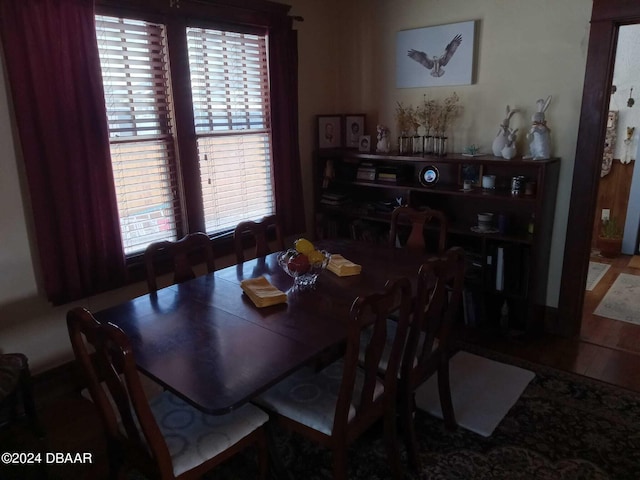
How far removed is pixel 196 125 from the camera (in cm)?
308

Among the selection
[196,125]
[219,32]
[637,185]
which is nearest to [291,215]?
[196,125]

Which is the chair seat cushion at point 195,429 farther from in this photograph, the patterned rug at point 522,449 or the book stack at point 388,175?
the book stack at point 388,175

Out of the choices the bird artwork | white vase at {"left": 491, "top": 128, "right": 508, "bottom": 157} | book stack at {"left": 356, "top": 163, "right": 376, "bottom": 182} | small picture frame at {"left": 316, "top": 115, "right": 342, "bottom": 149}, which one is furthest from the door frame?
small picture frame at {"left": 316, "top": 115, "right": 342, "bottom": 149}

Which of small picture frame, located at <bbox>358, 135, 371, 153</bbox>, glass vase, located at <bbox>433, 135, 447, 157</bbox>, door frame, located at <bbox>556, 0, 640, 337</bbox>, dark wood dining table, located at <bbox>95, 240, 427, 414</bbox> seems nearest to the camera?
dark wood dining table, located at <bbox>95, 240, 427, 414</bbox>

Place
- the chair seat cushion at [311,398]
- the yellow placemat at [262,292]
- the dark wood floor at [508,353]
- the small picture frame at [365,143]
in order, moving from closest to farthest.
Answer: the chair seat cushion at [311,398]
the yellow placemat at [262,292]
the dark wood floor at [508,353]
the small picture frame at [365,143]

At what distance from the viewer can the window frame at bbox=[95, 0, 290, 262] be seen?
2.74 m

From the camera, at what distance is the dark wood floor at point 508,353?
6.84 feet

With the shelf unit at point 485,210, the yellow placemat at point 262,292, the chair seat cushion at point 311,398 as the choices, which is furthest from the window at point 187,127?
the chair seat cushion at point 311,398

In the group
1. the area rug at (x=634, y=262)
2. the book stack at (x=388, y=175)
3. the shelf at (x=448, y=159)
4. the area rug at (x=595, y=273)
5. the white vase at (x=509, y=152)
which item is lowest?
the area rug at (x=595, y=273)

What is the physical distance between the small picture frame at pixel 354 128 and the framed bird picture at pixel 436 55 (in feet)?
1.43

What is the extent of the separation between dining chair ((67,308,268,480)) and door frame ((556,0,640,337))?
2.30 meters

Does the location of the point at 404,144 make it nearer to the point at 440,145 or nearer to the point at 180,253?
the point at 440,145

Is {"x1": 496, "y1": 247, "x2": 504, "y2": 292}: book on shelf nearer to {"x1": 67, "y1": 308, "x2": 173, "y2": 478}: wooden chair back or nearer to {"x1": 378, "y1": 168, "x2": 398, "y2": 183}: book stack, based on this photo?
{"x1": 378, "y1": 168, "x2": 398, "y2": 183}: book stack

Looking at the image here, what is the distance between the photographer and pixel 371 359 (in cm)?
161
